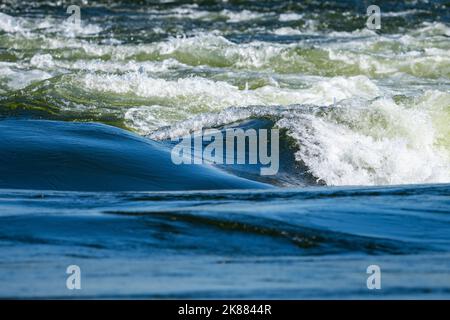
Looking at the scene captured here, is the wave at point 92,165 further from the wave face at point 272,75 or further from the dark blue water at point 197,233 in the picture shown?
the wave face at point 272,75

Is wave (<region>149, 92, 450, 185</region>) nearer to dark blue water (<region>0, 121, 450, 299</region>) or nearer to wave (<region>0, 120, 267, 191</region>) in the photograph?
wave (<region>0, 120, 267, 191</region>)

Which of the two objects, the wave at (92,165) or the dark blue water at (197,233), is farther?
the wave at (92,165)

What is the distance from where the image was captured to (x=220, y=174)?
8.52m

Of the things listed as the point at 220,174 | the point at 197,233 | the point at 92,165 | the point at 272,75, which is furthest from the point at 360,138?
the point at 272,75

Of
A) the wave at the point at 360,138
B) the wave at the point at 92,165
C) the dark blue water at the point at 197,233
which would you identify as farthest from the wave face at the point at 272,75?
the dark blue water at the point at 197,233

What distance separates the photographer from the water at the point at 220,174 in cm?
543

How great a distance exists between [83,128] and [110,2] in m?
21.6

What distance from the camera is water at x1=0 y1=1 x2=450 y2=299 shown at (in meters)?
5.43

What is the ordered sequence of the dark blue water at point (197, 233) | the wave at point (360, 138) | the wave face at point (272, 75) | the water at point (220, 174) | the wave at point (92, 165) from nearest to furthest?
the dark blue water at point (197, 233), the water at point (220, 174), the wave at point (92, 165), the wave at point (360, 138), the wave face at point (272, 75)

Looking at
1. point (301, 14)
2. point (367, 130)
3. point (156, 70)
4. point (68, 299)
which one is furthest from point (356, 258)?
point (301, 14)

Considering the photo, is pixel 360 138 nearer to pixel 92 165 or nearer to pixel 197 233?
pixel 92 165

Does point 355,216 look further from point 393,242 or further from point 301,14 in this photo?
point 301,14

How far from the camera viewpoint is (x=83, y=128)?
31.0 ft

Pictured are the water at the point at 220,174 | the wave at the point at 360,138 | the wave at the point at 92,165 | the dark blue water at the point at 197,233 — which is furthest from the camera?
the wave at the point at 360,138
